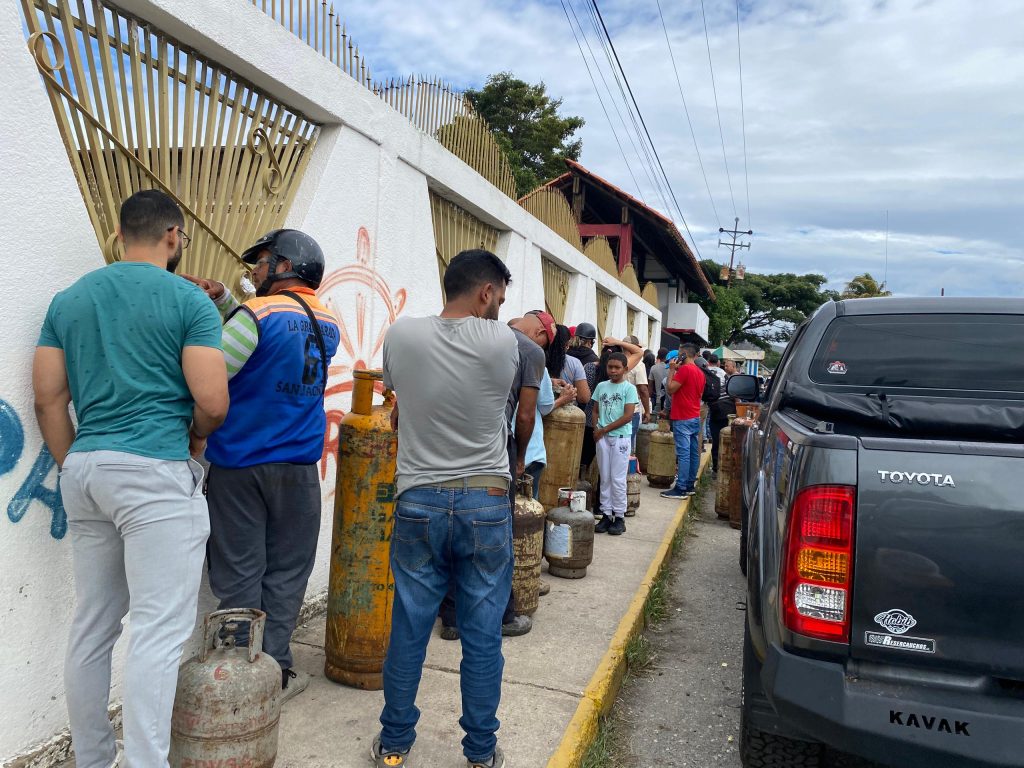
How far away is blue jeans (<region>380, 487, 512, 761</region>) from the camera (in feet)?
8.99

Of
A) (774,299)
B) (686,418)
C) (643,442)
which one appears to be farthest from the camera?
(774,299)

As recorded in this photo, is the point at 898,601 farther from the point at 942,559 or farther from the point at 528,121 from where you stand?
the point at 528,121

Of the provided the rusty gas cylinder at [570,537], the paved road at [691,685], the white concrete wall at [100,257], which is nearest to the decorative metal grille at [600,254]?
the white concrete wall at [100,257]

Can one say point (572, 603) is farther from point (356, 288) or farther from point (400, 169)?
point (400, 169)

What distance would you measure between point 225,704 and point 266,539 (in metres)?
0.84

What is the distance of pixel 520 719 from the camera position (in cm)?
340

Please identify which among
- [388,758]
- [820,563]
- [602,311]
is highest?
[602,311]

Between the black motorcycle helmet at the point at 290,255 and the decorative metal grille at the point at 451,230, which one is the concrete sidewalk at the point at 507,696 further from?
the decorative metal grille at the point at 451,230

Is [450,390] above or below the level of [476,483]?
above

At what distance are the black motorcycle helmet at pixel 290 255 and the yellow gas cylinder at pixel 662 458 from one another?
750 cm

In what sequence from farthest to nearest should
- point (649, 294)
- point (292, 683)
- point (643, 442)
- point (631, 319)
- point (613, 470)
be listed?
point (649, 294)
point (631, 319)
point (643, 442)
point (613, 470)
point (292, 683)

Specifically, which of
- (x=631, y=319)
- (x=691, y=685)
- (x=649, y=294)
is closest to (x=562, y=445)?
(x=691, y=685)

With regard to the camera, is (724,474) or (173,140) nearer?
(173,140)

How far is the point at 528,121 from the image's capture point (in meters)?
28.8
